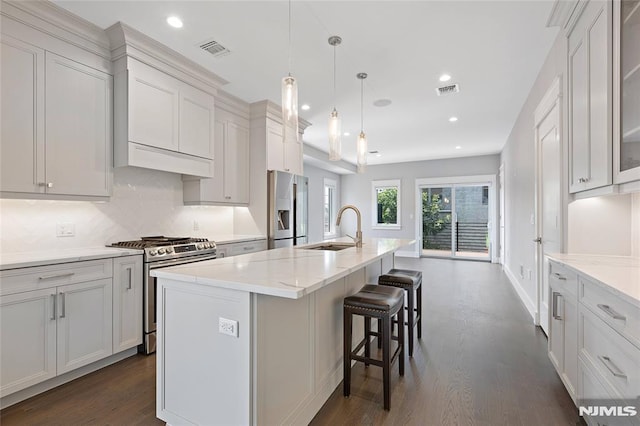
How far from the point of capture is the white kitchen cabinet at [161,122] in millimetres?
2703

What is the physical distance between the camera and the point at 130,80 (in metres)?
2.69

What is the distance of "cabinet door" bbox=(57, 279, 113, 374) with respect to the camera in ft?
7.02

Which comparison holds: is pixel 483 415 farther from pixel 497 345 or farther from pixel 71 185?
pixel 71 185

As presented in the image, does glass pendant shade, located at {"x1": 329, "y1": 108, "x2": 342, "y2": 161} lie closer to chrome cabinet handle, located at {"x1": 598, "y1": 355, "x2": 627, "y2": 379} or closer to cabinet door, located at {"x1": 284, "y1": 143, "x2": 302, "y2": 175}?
cabinet door, located at {"x1": 284, "y1": 143, "x2": 302, "y2": 175}

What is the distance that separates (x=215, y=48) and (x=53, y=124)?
1495 millimetres

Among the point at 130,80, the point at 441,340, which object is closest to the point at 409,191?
the point at 441,340

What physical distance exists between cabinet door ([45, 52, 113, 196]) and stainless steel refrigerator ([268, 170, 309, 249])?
204 centimetres

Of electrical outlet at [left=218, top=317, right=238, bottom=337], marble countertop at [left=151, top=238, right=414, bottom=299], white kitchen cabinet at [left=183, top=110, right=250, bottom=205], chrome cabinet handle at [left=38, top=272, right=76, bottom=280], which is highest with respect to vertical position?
white kitchen cabinet at [left=183, top=110, right=250, bottom=205]

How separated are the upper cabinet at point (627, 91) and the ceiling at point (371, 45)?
0.82 m

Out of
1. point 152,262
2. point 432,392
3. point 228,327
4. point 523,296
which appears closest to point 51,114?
point 152,262

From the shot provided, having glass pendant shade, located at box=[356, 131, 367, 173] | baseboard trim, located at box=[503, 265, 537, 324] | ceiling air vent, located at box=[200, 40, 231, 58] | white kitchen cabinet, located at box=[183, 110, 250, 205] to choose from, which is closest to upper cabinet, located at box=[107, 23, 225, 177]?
white kitchen cabinet, located at box=[183, 110, 250, 205]

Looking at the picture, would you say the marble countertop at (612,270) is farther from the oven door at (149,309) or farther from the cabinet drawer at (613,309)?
the oven door at (149,309)

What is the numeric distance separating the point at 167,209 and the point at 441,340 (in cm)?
335

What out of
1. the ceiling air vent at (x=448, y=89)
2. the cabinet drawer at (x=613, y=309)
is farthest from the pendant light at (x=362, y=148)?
the cabinet drawer at (x=613, y=309)
